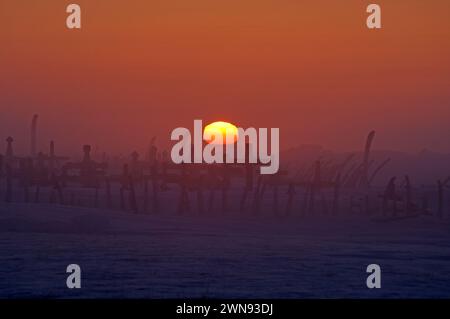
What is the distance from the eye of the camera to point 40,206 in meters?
22.4

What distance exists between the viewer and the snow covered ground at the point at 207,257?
34.6ft

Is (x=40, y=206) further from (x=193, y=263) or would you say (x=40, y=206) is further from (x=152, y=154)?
(x=152, y=154)

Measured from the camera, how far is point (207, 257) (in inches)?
554

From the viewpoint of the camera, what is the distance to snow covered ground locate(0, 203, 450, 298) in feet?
34.6
